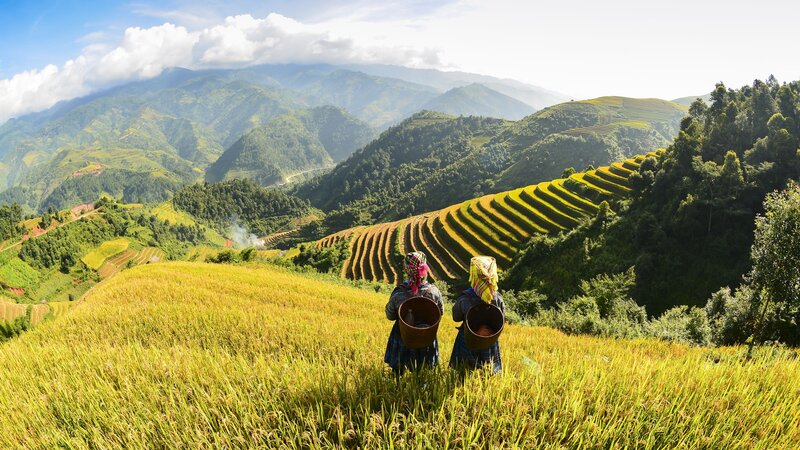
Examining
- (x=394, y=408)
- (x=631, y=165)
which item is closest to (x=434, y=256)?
(x=631, y=165)

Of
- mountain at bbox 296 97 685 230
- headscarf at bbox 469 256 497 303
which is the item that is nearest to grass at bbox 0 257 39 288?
mountain at bbox 296 97 685 230

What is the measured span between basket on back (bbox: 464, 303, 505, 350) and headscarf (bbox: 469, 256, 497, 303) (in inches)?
7.8

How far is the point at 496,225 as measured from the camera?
50.5 m

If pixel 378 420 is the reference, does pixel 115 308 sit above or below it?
below

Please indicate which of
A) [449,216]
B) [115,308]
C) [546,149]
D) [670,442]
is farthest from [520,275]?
[546,149]

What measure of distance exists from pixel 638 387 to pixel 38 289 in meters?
134

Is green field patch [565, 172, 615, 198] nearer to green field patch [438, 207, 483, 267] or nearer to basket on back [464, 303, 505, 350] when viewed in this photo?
green field patch [438, 207, 483, 267]

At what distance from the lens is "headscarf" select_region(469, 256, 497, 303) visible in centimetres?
386

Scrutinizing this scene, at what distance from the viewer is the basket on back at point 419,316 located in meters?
3.27

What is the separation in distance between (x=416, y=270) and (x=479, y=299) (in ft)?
2.59

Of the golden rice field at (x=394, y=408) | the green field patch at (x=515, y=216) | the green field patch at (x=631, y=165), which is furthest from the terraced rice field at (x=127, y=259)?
the golden rice field at (x=394, y=408)

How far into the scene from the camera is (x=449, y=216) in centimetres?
6172

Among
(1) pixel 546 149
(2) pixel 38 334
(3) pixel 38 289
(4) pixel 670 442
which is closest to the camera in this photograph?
(4) pixel 670 442

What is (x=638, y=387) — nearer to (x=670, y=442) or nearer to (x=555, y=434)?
(x=670, y=442)
